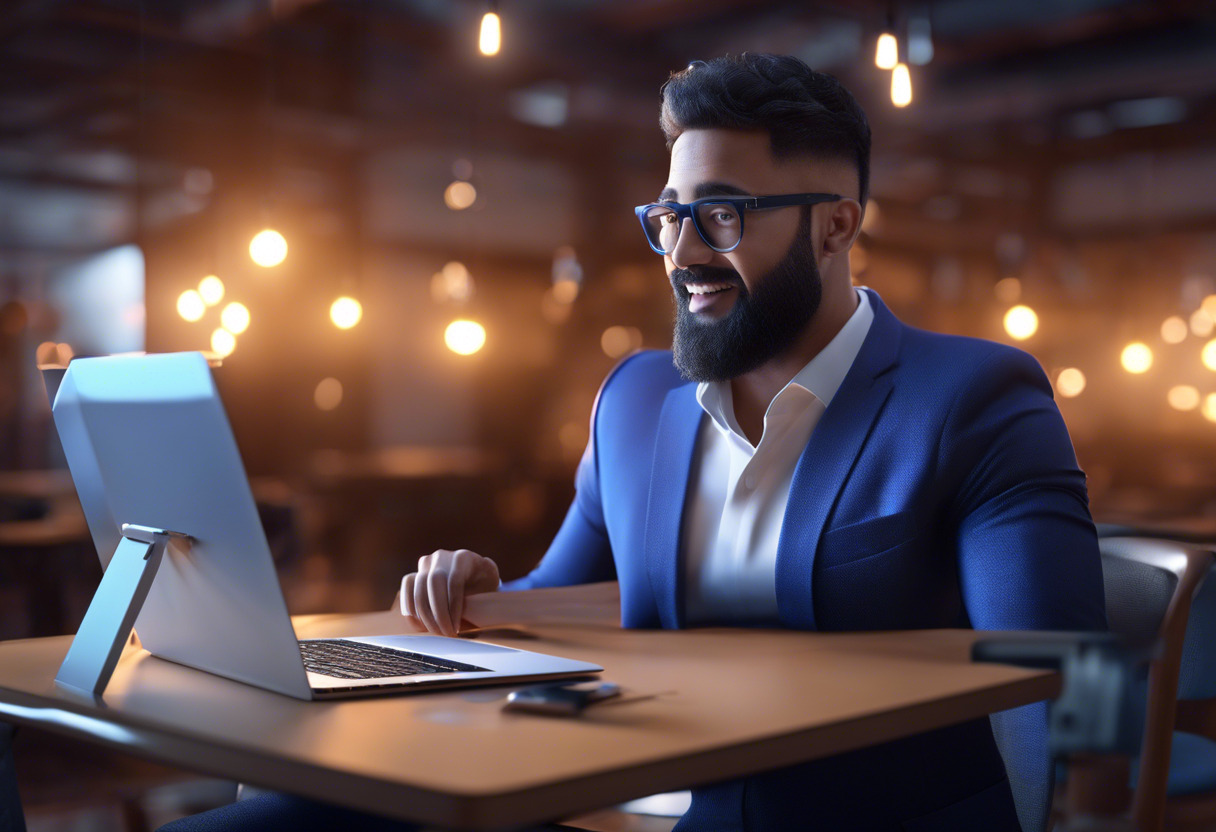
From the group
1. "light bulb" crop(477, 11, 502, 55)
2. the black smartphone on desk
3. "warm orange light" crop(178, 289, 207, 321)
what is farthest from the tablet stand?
"warm orange light" crop(178, 289, 207, 321)

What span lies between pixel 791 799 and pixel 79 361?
87cm

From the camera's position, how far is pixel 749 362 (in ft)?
5.36

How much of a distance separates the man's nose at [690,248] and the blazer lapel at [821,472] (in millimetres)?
252

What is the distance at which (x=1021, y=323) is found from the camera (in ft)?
22.0

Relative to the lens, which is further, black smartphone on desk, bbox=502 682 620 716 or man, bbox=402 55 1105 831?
man, bbox=402 55 1105 831

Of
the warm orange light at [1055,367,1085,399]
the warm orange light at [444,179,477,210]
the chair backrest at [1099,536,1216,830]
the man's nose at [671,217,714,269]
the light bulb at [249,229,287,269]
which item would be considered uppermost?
the warm orange light at [444,179,477,210]

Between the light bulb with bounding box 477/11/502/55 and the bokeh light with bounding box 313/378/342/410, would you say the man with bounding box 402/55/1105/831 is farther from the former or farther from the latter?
the bokeh light with bounding box 313/378/342/410

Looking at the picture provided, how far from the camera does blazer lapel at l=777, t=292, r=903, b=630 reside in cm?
144

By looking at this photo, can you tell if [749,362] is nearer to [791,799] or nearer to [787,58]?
[787,58]

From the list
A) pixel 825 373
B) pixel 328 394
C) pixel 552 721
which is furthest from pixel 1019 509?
pixel 328 394

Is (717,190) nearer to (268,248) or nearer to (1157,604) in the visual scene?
(1157,604)

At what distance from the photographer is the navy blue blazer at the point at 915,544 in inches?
50.3

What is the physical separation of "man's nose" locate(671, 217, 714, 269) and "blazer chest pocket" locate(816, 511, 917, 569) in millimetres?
409

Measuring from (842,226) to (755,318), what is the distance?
0.69ft
